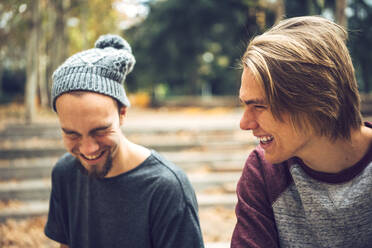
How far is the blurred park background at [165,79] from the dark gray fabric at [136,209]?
2.43 ft

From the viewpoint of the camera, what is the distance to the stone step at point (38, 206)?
420cm

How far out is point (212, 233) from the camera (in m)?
3.84

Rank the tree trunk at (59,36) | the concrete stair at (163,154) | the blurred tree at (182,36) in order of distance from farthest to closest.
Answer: the blurred tree at (182,36), the tree trunk at (59,36), the concrete stair at (163,154)

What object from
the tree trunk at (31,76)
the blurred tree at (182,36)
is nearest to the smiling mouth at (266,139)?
the tree trunk at (31,76)

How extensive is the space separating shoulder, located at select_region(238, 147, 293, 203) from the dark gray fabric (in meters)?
0.34

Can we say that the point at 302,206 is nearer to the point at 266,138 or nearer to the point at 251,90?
the point at 266,138

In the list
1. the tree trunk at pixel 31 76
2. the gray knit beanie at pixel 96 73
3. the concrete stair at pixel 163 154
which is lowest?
the concrete stair at pixel 163 154

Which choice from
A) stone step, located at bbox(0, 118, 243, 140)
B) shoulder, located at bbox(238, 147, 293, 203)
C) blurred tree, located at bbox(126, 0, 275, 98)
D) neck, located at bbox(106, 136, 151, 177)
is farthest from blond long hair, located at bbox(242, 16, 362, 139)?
blurred tree, located at bbox(126, 0, 275, 98)

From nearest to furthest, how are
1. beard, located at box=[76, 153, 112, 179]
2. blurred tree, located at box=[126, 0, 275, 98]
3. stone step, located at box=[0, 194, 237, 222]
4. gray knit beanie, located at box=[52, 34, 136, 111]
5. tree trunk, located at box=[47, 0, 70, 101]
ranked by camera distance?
gray knit beanie, located at box=[52, 34, 136, 111]
beard, located at box=[76, 153, 112, 179]
stone step, located at box=[0, 194, 237, 222]
tree trunk, located at box=[47, 0, 70, 101]
blurred tree, located at box=[126, 0, 275, 98]

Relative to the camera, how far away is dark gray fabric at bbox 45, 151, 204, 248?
5.75ft

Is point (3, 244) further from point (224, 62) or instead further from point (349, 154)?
point (224, 62)

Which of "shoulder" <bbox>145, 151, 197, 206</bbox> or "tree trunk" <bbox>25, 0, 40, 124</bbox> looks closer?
"shoulder" <bbox>145, 151, 197, 206</bbox>

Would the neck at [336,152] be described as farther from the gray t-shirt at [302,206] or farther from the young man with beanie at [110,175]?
the young man with beanie at [110,175]

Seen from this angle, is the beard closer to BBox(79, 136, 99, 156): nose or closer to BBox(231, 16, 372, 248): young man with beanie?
BBox(79, 136, 99, 156): nose
